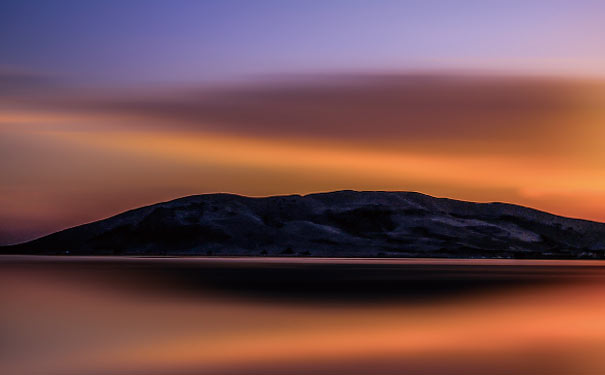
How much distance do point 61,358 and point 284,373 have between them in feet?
23.3

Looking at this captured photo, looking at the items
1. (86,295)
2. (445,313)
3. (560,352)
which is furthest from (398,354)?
(86,295)

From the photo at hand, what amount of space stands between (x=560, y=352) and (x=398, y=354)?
519cm

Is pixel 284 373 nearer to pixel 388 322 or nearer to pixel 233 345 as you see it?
pixel 233 345

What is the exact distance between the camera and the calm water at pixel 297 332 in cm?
2477

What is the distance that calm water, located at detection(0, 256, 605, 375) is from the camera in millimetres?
24766

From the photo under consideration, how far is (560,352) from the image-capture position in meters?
28.0

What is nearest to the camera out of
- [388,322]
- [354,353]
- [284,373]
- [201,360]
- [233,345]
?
[284,373]

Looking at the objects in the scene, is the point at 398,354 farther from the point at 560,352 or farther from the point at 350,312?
the point at 350,312

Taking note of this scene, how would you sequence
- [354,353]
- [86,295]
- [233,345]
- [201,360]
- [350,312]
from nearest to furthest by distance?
[201,360]
[354,353]
[233,345]
[350,312]
[86,295]

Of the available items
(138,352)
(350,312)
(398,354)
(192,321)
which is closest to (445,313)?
(350,312)

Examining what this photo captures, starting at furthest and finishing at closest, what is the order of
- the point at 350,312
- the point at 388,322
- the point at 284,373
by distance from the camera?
the point at 350,312 → the point at 388,322 → the point at 284,373

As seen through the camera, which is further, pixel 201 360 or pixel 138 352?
pixel 138 352

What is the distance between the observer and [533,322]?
38.5 metres

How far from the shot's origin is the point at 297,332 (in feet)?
109
